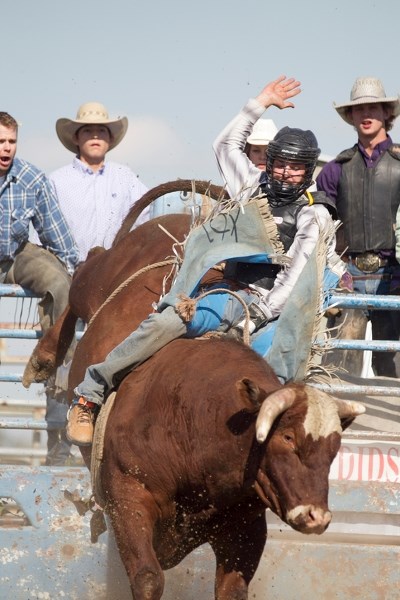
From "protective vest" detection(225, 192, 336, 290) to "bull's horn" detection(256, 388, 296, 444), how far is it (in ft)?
4.54

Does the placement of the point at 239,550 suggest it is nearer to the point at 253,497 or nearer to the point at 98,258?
the point at 253,497

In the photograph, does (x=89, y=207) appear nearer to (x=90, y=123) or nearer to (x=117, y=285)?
(x=90, y=123)

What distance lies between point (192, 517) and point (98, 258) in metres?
2.28

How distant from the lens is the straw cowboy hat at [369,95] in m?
7.17

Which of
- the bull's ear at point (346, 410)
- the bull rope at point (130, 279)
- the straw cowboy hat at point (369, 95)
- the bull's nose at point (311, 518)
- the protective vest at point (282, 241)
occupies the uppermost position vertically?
the straw cowboy hat at point (369, 95)

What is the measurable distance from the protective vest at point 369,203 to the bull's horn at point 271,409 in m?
2.95

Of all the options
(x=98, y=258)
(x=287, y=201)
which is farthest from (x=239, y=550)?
(x=98, y=258)

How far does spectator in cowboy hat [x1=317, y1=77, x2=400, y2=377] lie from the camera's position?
274 inches

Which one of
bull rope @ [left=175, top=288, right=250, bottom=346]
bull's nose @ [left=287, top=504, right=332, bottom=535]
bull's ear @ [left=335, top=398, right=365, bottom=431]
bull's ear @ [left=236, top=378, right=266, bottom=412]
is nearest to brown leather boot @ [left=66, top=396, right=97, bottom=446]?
bull rope @ [left=175, top=288, right=250, bottom=346]

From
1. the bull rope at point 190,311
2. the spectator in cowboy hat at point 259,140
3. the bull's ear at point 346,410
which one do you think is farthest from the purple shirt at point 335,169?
the bull's ear at point 346,410

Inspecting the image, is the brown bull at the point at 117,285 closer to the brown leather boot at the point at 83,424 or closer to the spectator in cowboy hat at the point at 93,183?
the brown leather boot at the point at 83,424

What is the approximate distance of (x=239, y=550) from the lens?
500 cm

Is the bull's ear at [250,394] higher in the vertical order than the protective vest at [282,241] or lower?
lower

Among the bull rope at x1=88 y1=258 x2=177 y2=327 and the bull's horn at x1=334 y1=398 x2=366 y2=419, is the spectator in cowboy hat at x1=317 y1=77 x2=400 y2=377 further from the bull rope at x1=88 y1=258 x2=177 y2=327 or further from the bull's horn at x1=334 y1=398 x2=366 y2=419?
the bull's horn at x1=334 y1=398 x2=366 y2=419
